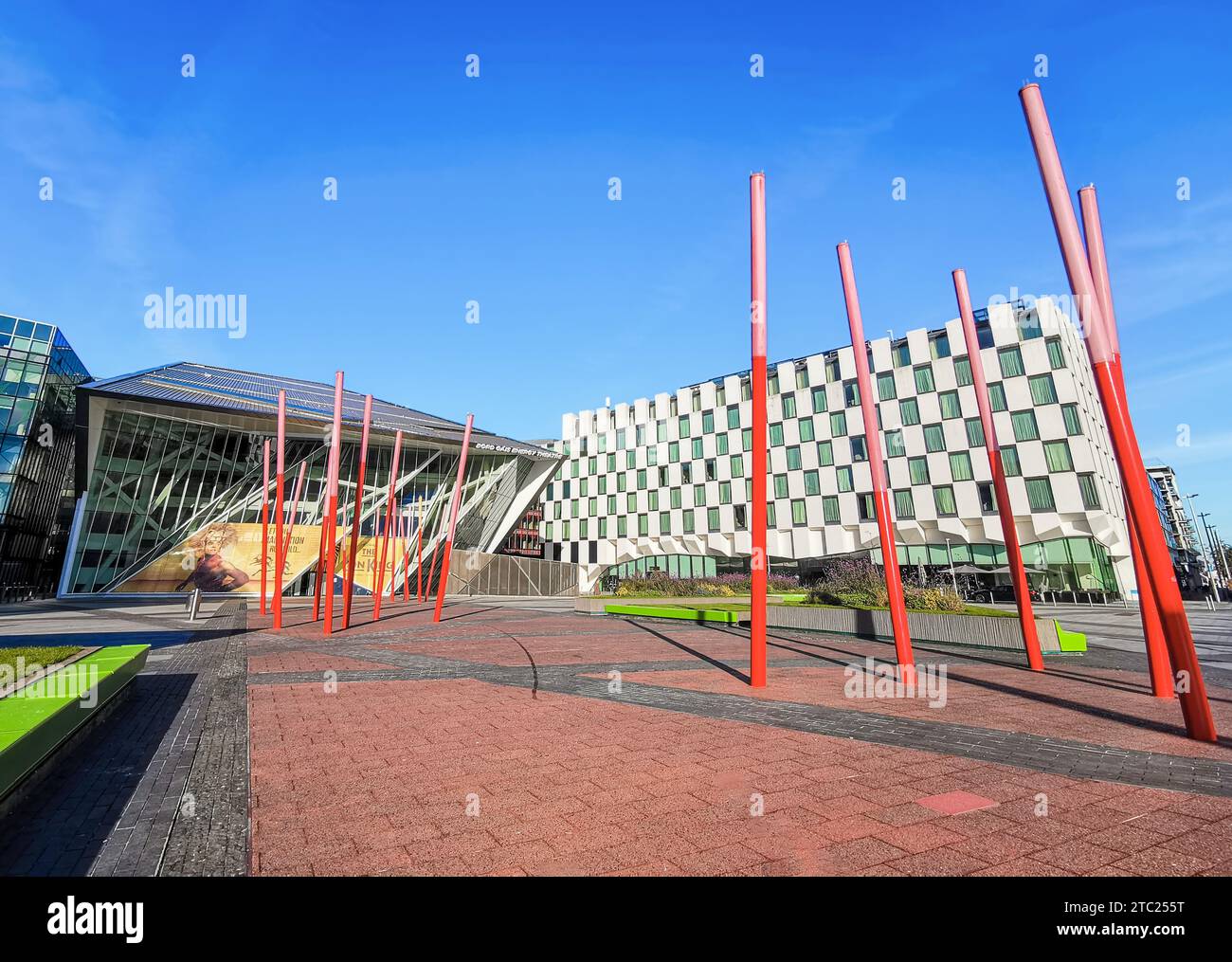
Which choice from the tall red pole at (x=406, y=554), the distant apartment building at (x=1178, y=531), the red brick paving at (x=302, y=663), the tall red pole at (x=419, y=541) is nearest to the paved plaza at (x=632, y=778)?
the red brick paving at (x=302, y=663)

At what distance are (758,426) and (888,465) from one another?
3994cm

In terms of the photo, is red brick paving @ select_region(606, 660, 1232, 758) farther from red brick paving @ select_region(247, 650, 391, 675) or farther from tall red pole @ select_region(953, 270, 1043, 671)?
red brick paving @ select_region(247, 650, 391, 675)

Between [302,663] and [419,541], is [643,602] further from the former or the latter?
[419,541]

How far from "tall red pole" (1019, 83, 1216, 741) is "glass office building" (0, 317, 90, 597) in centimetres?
5007

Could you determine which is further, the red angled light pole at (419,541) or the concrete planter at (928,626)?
the red angled light pole at (419,541)

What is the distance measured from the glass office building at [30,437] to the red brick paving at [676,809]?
4469cm

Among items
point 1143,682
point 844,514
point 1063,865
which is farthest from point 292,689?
point 844,514

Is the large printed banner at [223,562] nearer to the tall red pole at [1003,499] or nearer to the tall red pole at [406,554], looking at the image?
the tall red pole at [406,554]

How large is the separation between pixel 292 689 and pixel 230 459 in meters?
37.6

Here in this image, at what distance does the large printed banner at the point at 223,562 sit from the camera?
1464 inches

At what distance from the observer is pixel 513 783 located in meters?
5.07

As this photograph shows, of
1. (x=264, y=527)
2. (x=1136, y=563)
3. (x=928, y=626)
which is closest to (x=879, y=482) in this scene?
(x=1136, y=563)

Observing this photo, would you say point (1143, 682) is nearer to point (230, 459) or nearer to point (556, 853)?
point (556, 853)

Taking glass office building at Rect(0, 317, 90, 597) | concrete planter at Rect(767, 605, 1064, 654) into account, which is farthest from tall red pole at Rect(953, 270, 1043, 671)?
glass office building at Rect(0, 317, 90, 597)
